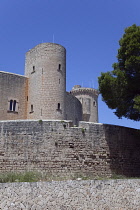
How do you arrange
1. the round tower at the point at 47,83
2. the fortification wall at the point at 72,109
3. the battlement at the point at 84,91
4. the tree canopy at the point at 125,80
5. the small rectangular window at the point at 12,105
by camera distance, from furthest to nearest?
the battlement at the point at 84,91
the fortification wall at the point at 72,109
the small rectangular window at the point at 12,105
the round tower at the point at 47,83
the tree canopy at the point at 125,80

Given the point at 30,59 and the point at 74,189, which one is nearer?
the point at 74,189

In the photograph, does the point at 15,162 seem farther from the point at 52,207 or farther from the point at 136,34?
the point at 136,34

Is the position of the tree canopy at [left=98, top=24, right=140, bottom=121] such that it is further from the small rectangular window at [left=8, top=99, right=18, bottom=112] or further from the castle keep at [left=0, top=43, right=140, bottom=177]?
the small rectangular window at [left=8, top=99, right=18, bottom=112]

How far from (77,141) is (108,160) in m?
2.09

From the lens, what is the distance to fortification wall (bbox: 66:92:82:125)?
28797 millimetres

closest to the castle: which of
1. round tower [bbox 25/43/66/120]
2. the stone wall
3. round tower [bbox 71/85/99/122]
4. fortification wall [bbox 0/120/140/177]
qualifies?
round tower [bbox 25/43/66/120]

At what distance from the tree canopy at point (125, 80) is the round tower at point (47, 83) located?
30.2 ft

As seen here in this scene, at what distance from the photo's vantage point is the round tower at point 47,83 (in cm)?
2570

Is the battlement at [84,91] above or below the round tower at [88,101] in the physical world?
above

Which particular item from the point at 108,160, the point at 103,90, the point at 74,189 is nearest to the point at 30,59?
the point at 103,90

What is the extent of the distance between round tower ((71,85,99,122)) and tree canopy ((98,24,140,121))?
22.3 m

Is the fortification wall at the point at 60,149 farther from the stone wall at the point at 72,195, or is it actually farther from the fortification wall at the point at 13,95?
the fortification wall at the point at 13,95

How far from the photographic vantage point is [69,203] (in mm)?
10234

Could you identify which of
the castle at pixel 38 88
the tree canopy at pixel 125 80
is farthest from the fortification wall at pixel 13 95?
the tree canopy at pixel 125 80
